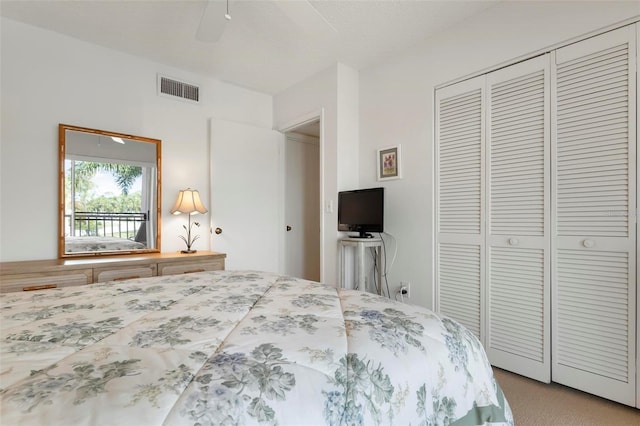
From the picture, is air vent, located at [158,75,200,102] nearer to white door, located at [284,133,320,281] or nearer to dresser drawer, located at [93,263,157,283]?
white door, located at [284,133,320,281]

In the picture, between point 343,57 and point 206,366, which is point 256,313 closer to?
point 206,366

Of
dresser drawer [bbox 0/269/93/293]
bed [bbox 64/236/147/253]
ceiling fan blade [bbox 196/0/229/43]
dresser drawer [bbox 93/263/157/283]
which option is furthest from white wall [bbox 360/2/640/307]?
dresser drawer [bbox 0/269/93/293]

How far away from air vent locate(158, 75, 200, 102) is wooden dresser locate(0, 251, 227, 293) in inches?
62.4

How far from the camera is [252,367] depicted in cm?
65

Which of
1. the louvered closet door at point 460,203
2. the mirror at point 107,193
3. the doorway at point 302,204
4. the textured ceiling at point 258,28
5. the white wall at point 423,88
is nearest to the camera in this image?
the white wall at point 423,88

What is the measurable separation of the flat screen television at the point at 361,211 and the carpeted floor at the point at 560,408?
1.43 m

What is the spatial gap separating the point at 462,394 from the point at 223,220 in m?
2.84

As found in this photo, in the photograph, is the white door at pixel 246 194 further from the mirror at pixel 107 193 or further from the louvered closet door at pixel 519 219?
the louvered closet door at pixel 519 219

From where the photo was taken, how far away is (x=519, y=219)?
2.09 meters

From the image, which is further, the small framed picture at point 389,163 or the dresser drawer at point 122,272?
the small framed picture at point 389,163

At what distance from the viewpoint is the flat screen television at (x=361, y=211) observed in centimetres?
271

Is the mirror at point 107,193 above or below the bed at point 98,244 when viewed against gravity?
above

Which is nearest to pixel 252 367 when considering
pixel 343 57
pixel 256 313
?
pixel 256 313

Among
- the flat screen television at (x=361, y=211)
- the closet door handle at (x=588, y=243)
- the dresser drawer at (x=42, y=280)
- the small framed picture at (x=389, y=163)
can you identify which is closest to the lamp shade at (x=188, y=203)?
the dresser drawer at (x=42, y=280)
